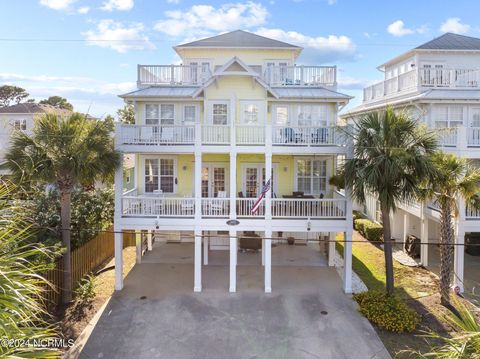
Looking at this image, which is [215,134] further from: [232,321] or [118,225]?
[232,321]

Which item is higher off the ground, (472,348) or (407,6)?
(407,6)

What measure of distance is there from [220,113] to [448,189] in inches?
415

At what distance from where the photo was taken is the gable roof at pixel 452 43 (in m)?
21.5

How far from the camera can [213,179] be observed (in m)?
18.6

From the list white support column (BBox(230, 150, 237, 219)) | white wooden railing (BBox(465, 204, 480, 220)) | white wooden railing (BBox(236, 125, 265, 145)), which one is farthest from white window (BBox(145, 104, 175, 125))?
white wooden railing (BBox(465, 204, 480, 220))

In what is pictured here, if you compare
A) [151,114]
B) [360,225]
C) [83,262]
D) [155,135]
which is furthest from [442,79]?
[83,262]

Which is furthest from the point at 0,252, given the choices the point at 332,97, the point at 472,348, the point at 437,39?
the point at 437,39

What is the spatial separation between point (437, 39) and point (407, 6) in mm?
6672

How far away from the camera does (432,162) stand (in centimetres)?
1252

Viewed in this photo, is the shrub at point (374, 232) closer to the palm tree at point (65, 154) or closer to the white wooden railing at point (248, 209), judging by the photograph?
the white wooden railing at point (248, 209)

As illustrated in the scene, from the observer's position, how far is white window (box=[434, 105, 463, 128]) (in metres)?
18.0

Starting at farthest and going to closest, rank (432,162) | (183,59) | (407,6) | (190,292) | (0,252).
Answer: (183,59)
(407,6)
(190,292)
(432,162)
(0,252)

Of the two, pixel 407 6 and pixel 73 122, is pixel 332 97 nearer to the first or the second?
pixel 407 6

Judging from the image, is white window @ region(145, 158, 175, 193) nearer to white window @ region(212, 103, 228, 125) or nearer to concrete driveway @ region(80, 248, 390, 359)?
white window @ region(212, 103, 228, 125)
